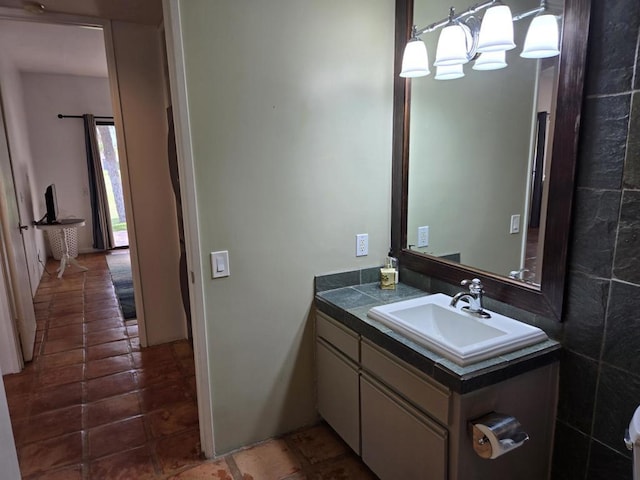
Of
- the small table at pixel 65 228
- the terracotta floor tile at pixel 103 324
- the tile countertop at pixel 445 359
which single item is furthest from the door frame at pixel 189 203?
the small table at pixel 65 228

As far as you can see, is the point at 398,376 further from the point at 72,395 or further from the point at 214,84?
the point at 72,395

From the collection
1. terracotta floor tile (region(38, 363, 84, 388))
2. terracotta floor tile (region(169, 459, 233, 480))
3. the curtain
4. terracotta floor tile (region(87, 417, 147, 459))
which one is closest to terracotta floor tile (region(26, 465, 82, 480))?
terracotta floor tile (region(87, 417, 147, 459))

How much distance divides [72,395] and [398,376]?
224 centimetres

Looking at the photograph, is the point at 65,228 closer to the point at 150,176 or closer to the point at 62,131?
the point at 62,131

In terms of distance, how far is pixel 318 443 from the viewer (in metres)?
2.22

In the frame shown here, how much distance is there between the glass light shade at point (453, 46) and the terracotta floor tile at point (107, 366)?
114 inches

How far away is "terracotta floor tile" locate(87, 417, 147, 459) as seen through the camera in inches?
86.3

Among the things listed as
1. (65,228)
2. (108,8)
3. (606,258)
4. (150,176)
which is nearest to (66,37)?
(108,8)

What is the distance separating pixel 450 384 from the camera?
1365 millimetres

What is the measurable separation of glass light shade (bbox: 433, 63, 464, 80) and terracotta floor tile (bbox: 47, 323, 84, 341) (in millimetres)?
3505

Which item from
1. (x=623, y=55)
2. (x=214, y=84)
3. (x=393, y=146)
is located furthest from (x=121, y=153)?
(x=623, y=55)

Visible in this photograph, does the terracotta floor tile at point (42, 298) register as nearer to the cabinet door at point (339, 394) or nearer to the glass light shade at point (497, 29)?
the cabinet door at point (339, 394)

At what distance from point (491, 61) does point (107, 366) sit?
10.3 ft

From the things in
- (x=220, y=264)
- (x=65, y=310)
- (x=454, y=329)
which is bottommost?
(x=65, y=310)
